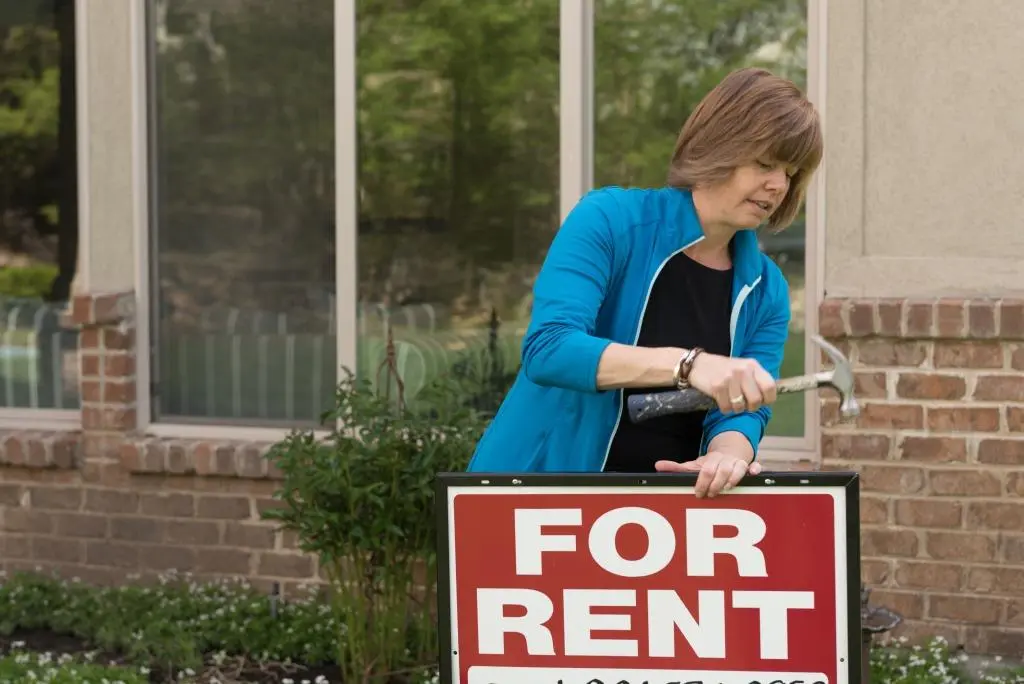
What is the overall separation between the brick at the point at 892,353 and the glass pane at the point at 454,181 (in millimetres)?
1248

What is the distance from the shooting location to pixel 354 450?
5.01m

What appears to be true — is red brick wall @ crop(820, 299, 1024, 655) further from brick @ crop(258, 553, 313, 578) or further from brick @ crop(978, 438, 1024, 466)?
brick @ crop(258, 553, 313, 578)

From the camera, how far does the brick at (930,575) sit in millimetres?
5250

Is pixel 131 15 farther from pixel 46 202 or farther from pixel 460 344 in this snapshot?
pixel 460 344

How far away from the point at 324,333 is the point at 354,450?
1.24 meters

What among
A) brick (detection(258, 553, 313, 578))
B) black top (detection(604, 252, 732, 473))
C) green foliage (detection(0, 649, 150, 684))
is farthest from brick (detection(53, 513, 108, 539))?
black top (detection(604, 252, 732, 473))

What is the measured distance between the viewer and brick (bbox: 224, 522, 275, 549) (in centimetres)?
611

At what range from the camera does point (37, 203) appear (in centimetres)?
655

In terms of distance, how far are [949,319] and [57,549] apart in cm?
357

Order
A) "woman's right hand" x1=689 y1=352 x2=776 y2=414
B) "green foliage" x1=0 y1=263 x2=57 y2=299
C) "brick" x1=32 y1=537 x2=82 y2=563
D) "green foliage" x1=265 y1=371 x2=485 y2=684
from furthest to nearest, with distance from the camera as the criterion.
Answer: "green foliage" x1=0 y1=263 x2=57 y2=299 < "brick" x1=32 y1=537 x2=82 y2=563 < "green foliage" x1=265 y1=371 x2=485 y2=684 < "woman's right hand" x1=689 y1=352 x2=776 y2=414

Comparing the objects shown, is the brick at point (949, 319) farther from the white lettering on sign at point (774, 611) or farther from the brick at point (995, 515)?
the white lettering on sign at point (774, 611)

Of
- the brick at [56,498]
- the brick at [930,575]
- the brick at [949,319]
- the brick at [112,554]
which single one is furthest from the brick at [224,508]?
the brick at [949,319]

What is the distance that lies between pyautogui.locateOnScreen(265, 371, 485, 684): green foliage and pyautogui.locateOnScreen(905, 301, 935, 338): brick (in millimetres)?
1394

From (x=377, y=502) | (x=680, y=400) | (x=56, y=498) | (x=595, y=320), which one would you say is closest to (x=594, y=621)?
(x=680, y=400)
